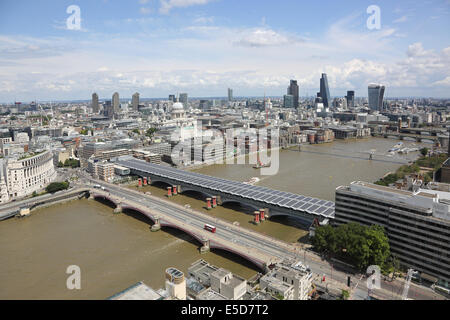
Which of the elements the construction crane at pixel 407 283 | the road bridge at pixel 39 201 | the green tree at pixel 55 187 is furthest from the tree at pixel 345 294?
the green tree at pixel 55 187

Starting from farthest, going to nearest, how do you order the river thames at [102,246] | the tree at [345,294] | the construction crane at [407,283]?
the river thames at [102,246] → the construction crane at [407,283] → the tree at [345,294]

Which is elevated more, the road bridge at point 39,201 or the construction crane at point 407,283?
the road bridge at point 39,201

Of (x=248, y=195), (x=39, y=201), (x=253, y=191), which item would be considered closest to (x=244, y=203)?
(x=248, y=195)

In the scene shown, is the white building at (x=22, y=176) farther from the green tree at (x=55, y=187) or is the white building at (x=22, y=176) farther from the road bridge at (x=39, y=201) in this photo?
the road bridge at (x=39, y=201)

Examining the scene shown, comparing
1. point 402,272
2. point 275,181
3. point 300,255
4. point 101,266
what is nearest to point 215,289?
point 300,255

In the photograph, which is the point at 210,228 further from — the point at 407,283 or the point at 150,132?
the point at 150,132
